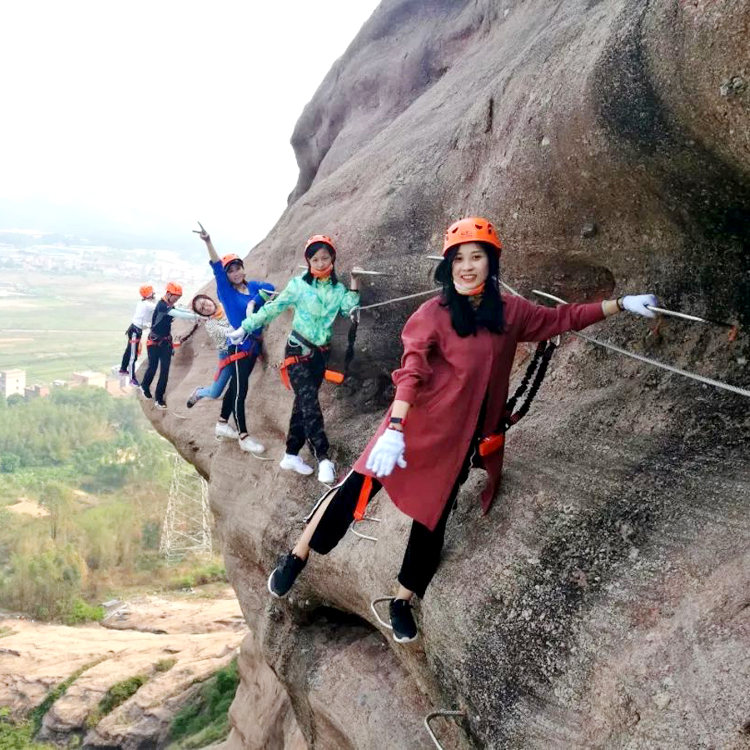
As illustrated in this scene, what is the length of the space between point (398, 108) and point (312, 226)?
151 inches

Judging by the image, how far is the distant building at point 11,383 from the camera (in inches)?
4080

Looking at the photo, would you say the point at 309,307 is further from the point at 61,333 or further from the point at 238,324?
the point at 61,333

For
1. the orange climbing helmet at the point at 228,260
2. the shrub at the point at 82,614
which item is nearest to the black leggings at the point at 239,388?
the orange climbing helmet at the point at 228,260

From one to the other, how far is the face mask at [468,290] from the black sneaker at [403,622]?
1942mm

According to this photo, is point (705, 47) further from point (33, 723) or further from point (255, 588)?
point (33, 723)

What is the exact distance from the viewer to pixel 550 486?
4.18 metres

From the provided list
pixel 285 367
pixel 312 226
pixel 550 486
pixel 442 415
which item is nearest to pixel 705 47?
pixel 442 415

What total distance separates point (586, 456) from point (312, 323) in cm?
270

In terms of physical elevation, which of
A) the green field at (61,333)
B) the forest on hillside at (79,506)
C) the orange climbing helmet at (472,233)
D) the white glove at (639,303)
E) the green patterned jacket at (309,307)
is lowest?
the green field at (61,333)

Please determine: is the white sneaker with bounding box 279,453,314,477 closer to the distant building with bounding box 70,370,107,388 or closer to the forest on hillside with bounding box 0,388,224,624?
the forest on hillside with bounding box 0,388,224,624

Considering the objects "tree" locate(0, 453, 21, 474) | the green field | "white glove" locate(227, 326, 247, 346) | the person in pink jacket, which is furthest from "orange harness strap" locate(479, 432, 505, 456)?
the green field

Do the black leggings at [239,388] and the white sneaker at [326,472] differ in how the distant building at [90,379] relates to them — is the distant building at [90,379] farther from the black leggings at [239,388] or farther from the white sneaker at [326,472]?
the white sneaker at [326,472]

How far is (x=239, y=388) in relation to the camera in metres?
7.38

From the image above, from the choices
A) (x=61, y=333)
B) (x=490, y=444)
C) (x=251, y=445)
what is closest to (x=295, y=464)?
(x=251, y=445)
